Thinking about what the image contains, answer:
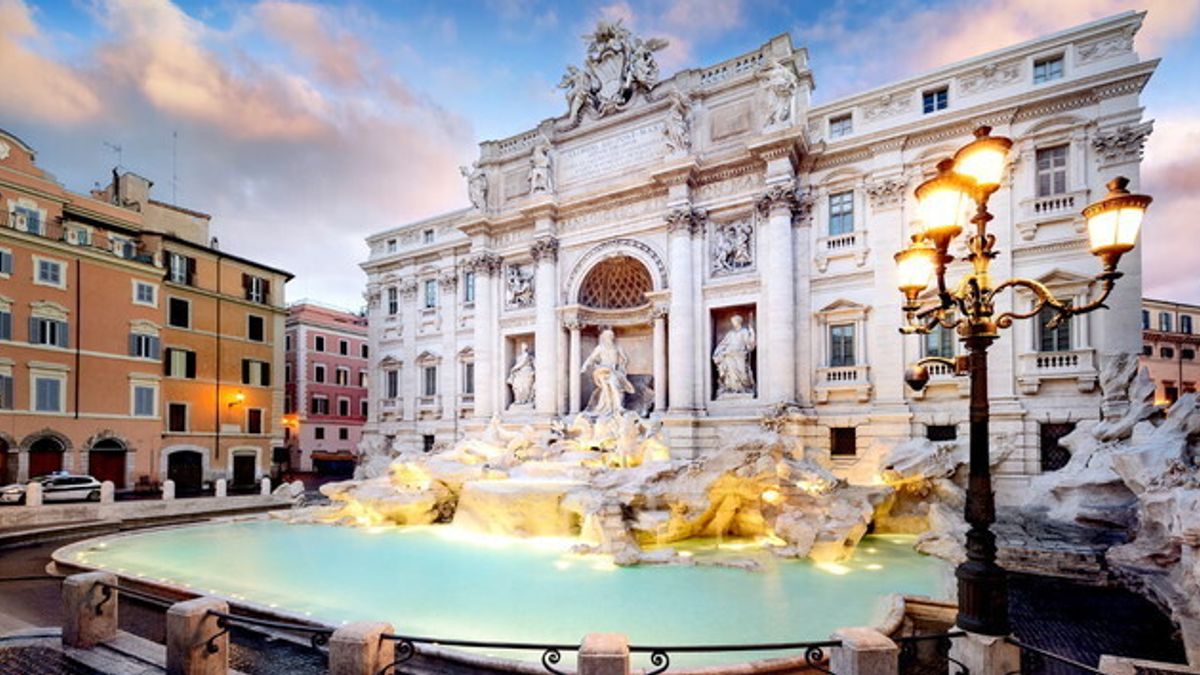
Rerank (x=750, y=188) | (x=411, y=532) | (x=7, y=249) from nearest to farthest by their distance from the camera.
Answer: (x=411, y=532) < (x=750, y=188) < (x=7, y=249)

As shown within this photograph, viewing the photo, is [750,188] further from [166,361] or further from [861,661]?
[166,361]

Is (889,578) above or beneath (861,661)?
beneath

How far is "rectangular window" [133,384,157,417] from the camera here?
22.9m

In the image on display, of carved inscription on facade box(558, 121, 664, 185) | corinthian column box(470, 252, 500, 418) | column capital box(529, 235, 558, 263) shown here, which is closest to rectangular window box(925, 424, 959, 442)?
carved inscription on facade box(558, 121, 664, 185)

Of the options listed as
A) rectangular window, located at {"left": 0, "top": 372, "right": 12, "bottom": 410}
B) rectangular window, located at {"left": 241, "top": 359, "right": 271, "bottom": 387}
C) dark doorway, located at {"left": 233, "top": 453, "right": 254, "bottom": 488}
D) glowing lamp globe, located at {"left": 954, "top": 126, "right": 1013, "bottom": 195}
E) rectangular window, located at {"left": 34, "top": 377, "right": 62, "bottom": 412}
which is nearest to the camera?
glowing lamp globe, located at {"left": 954, "top": 126, "right": 1013, "bottom": 195}

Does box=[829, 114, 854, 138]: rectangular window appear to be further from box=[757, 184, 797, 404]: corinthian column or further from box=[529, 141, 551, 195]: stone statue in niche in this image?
box=[529, 141, 551, 195]: stone statue in niche

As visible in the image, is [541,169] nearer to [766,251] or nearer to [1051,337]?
[766,251]

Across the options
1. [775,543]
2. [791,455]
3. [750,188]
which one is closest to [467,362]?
[750,188]

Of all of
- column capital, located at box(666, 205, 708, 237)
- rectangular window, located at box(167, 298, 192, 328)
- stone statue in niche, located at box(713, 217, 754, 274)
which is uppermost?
column capital, located at box(666, 205, 708, 237)

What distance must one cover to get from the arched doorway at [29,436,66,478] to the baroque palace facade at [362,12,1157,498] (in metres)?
11.6

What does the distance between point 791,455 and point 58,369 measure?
989 inches

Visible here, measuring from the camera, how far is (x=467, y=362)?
2522cm

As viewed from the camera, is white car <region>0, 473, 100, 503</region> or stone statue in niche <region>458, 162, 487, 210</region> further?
stone statue in niche <region>458, 162, 487, 210</region>

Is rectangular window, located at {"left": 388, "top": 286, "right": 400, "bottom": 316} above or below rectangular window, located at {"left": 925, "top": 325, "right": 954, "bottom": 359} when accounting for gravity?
above
